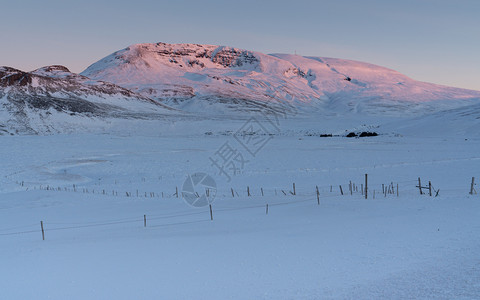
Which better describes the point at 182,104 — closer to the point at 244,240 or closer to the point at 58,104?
the point at 58,104

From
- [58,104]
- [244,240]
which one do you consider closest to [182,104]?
[58,104]

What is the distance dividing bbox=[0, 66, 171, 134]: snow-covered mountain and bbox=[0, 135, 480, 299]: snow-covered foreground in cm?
5465

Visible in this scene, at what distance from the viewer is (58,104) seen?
92.4 meters

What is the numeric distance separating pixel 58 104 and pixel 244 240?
305 ft

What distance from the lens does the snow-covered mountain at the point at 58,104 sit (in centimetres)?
7850

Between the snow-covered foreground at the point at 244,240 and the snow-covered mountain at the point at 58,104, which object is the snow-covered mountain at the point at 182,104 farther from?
the snow-covered foreground at the point at 244,240

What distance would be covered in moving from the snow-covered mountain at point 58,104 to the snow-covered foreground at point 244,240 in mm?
54655

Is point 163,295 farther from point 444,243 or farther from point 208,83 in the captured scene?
point 208,83

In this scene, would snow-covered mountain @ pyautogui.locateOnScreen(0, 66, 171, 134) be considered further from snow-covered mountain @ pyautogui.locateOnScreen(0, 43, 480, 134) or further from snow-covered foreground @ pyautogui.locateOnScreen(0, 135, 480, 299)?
snow-covered foreground @ pyautogui.locateOnScreen(0, 135, 480, 299)

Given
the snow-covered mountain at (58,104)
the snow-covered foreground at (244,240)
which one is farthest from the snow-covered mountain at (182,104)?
the snow-covered foreground at (244,240)

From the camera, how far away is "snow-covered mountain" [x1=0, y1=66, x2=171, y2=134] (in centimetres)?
7850

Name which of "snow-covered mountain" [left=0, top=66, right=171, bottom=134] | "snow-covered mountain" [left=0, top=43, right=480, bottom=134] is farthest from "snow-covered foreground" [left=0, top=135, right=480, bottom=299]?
"snow-covered mountain" [left=0, top=66, right=171, bottom=134]

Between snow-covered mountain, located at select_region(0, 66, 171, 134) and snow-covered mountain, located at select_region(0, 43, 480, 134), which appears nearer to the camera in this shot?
snow-covered mountain, located at select_region(0, 66, 171, 134)

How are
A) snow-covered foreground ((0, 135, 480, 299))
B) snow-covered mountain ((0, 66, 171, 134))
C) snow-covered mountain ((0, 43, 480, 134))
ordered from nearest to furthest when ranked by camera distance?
snow-covered foreground ((0, 135, 480, 299)) < snow-covered mountain ((0, 66, 171, 134)) < snow-covered mountain ((0, 43, 480, 134))
